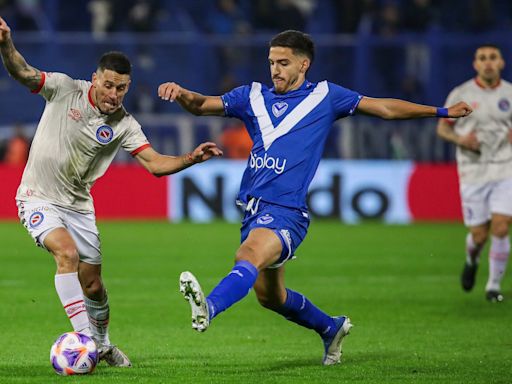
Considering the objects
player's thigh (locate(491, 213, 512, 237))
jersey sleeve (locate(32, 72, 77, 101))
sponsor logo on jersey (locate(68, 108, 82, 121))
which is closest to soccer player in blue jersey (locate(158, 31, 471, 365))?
sponsor logo on jersey (locate(68, 108, 82, 121))

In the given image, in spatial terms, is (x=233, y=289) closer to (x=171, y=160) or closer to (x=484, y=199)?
(x=171, y=160)

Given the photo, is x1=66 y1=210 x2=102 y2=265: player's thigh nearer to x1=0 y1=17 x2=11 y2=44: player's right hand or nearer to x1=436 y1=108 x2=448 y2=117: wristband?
x1=0 y1=17 x2=11 y2=44: player's right hand

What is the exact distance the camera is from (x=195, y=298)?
19.7 ft

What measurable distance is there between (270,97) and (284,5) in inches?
658

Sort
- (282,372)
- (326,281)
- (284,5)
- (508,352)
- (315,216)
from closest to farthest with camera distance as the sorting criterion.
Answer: (282,372) → (508,352) → (326,281) → (315,216) → (284,5)

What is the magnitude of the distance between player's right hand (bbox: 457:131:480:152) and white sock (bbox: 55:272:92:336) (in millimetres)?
5572

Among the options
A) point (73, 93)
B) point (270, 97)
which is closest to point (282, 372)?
point (270, 97)

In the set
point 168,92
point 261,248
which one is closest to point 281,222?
point 261,248

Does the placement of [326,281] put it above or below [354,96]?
below

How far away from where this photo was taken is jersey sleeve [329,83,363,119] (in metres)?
7.38

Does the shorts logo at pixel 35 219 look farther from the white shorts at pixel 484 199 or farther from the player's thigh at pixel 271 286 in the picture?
the white shorts at pixel 484 199

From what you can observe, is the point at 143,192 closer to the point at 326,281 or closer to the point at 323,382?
the point at 326,281

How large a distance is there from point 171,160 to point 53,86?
93cm

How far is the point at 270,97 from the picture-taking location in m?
7.41
